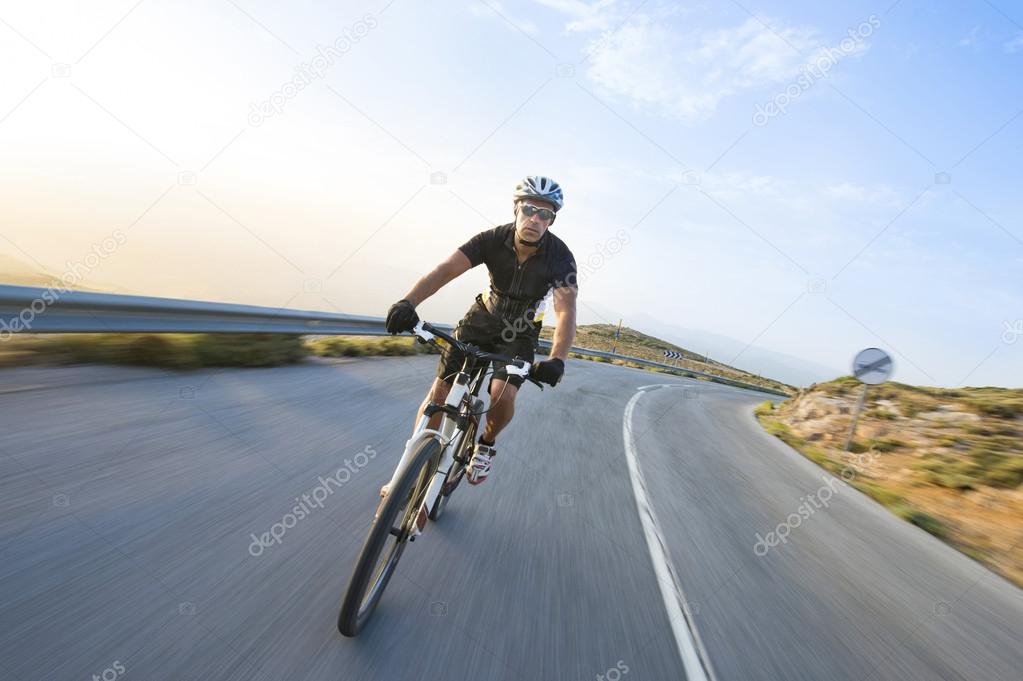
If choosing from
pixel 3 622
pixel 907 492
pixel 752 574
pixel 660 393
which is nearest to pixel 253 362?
pixel 3 622

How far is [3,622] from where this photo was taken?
1911 mm

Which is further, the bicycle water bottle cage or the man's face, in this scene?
the man's face

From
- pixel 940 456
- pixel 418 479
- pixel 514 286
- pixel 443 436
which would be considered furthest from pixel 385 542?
pixel 940 456

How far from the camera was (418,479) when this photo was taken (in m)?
2.64

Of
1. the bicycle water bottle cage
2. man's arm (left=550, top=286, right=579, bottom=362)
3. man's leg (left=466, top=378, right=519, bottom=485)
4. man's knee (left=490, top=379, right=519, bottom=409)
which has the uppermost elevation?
man's arm (left=550, top=286, right=579, bottom=362)

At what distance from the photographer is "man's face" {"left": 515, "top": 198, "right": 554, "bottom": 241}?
3.51 m

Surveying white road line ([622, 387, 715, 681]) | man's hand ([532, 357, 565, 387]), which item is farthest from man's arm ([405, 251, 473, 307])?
white road line ([622, 387, 715, 681])

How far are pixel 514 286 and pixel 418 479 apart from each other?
1546 mm

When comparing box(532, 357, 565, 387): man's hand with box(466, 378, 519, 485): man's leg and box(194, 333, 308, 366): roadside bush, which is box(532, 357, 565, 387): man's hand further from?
box(194, 333, 308, 366): roadside bush

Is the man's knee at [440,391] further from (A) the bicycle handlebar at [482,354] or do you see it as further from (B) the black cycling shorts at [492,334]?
(A) the bicycle handlebar at [482,354]

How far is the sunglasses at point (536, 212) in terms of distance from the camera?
3512mm

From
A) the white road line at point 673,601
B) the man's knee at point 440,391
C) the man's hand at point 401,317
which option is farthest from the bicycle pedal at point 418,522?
the white road line at point 673,601

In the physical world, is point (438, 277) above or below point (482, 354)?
above

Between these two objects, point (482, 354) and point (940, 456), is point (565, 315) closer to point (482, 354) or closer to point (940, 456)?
point (482, 354)
